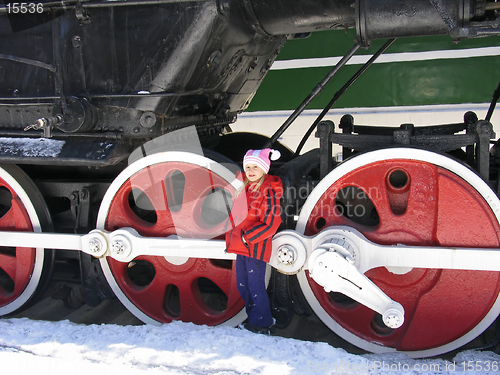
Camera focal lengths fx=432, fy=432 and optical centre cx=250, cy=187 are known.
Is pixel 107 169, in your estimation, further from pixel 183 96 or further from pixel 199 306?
pixel 199 306

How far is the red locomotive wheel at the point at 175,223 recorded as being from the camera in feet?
6.77

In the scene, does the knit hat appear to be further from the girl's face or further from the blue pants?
the blue pants

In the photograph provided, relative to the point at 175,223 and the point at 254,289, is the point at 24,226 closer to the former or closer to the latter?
the point at 175,223

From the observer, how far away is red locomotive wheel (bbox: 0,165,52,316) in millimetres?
2266

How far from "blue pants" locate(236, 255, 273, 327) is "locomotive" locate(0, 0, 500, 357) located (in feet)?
0.27

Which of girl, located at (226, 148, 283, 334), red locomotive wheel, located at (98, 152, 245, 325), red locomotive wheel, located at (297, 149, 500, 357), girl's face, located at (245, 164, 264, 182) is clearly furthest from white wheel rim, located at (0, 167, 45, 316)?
red locomotive wheel, located at (297, 149, 500, 357)

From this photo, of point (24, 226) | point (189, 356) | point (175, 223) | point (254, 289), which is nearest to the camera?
point (189, 356)

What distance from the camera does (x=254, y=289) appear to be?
1.97m

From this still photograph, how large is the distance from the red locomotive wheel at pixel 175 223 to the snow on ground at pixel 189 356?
30 centimetres

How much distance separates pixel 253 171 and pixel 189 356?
78 centimetres


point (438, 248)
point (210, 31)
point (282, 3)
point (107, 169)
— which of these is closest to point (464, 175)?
point (438, 248)

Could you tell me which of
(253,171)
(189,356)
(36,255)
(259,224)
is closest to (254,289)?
(259,224)

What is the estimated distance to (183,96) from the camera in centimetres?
198

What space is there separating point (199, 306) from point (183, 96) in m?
1.03
